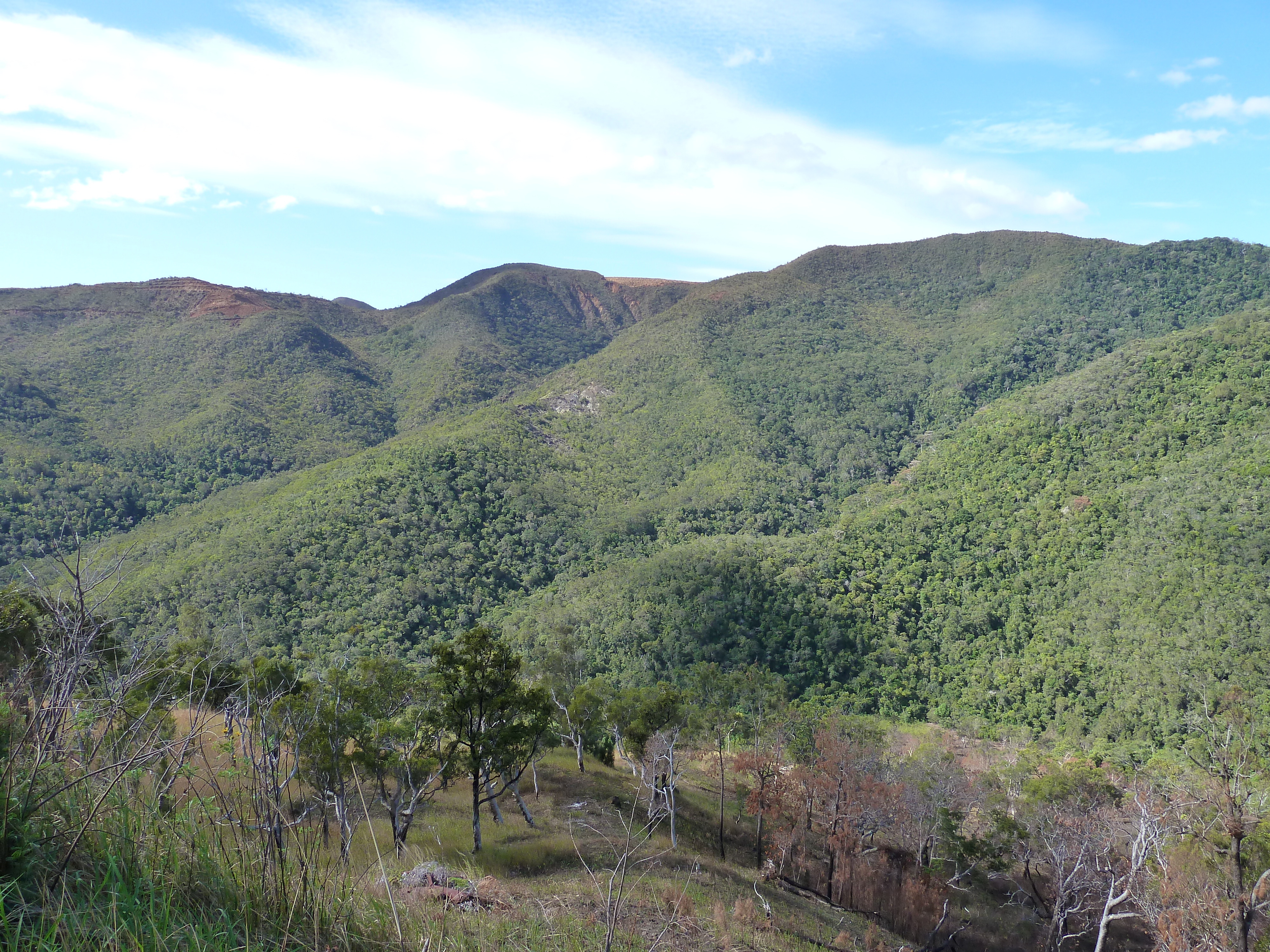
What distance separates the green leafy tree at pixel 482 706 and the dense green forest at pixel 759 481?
12499 mm

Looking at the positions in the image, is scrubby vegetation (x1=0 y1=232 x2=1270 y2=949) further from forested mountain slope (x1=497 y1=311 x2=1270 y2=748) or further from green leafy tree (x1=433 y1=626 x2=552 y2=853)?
forested mountain slope (x1=497 y1=311 x2=1270 y2=748)

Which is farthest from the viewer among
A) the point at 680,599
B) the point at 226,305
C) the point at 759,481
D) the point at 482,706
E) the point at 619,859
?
the point at 226,305

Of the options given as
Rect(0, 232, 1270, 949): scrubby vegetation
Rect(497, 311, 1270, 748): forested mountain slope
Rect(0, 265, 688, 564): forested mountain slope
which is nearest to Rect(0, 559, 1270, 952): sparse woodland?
Rect(0, 232, 1270, 949): scrubby vegetation

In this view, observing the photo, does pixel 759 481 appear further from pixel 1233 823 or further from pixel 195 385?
pixel 195 385

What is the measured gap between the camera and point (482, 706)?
16.6 meters

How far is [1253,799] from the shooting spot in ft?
79.0

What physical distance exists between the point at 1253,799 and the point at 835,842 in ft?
50.5

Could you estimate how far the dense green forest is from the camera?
2090 inches

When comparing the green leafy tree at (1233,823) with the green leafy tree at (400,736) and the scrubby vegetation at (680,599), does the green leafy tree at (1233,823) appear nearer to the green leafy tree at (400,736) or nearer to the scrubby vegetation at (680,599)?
the scrubby vegetation at (680,599)

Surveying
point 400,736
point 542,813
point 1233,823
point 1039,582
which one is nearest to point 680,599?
point 1039,582

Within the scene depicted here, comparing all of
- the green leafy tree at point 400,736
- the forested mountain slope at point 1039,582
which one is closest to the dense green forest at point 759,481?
the forested mountain slope at point 1039,582

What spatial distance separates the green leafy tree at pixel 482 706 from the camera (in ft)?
53.3

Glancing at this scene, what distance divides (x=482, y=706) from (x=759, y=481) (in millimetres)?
78306

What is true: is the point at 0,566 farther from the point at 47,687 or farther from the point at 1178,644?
the point at 1178,644
